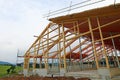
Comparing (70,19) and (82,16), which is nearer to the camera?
(82,16)

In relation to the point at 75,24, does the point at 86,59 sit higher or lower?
lower

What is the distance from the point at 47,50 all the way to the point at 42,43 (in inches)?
77.2

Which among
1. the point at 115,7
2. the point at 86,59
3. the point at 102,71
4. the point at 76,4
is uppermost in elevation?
the point at 76,4

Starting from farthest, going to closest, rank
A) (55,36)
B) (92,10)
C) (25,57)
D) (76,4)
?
(25,57), (55,36), (76,4), (92,10)

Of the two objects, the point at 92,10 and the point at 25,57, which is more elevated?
the point at 92,10

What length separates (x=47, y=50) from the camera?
1962cm

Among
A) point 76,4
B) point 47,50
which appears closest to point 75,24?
point 76,4

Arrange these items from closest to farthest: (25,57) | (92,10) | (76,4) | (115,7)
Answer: (115,7) < (92,10) < (76,4) < (25,57)

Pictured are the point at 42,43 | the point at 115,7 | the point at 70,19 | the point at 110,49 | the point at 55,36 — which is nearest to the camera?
the point at 115,7

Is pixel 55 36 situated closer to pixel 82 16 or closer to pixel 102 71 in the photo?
pixel 82 16

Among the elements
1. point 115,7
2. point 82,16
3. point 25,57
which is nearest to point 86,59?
point 25,57

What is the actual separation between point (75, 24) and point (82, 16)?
2.43 meters

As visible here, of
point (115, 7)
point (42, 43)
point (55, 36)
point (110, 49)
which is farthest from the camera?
point (110, 49)

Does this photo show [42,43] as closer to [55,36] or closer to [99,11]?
[55,36]
